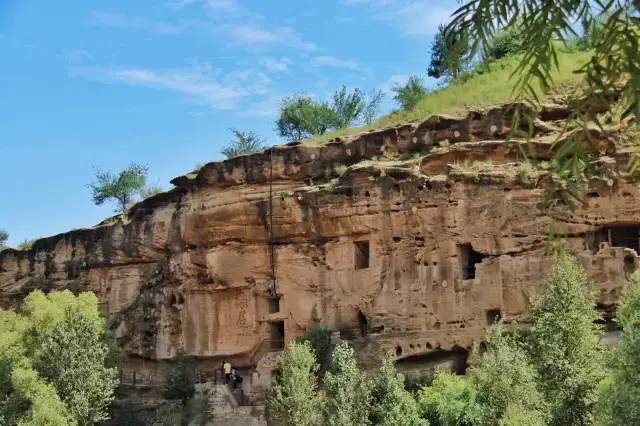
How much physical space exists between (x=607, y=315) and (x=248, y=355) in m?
12.1

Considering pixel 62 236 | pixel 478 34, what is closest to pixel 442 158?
pixel 62 236

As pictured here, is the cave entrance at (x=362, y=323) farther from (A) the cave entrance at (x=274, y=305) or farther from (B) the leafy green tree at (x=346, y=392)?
(A) the cave entrance at (x=274, y=305)

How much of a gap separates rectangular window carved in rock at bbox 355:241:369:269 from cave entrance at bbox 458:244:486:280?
140 inches

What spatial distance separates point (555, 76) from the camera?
94.4ft

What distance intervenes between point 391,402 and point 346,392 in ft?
4.52

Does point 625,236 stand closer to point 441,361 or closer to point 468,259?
point 468,259

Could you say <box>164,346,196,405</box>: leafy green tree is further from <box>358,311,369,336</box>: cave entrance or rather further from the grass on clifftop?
the grass on clifftop

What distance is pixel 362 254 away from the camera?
28.2 m

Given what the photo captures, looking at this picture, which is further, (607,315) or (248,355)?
(248,355)

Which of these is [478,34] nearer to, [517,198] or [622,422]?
[622,422]

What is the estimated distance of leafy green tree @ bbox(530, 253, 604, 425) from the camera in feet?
68.0

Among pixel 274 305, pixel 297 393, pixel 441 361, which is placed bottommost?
pixel 297 393

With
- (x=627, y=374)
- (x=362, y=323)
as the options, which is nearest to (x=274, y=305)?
(x=362, y=323)

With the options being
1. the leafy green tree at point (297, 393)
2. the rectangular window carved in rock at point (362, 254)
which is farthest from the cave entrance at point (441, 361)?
the rectangular window carved in rock at point (362, 254)
